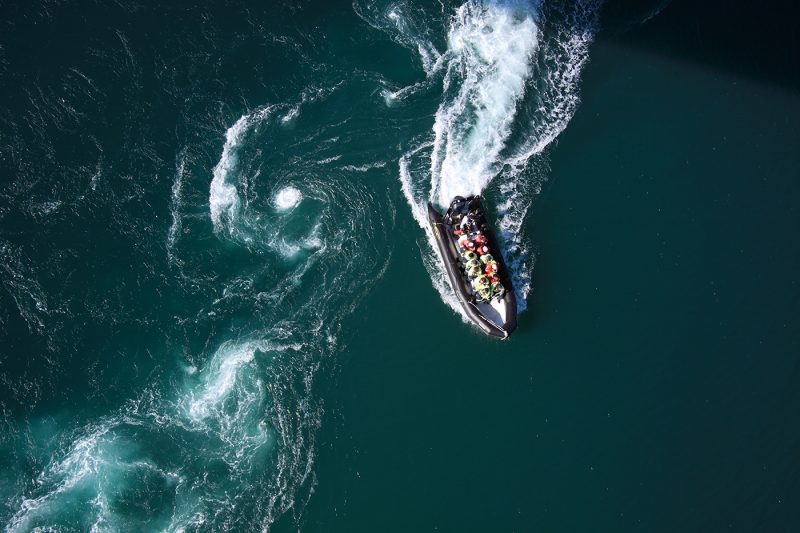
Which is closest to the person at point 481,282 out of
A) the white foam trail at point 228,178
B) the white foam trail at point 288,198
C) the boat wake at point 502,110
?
the boat wake at point 502,110

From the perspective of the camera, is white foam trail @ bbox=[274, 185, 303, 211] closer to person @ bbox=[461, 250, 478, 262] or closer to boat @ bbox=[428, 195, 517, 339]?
boat @ bbox=[428, 195, 517, 339]

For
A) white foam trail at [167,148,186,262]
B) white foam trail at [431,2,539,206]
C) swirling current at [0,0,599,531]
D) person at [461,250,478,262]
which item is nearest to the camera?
swirling current at [0,0,599,531]

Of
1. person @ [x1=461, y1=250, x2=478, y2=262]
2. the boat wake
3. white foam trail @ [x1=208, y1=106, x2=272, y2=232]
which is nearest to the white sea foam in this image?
the boat wake

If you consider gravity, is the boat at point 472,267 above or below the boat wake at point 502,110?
below

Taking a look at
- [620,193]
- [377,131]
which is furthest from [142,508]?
[620,193]

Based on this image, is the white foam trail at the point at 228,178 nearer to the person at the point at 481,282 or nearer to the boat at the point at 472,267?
the boat at the point at 472,267

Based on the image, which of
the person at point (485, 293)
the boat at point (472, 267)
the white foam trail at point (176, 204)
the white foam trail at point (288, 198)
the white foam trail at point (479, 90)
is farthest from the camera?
the white foam trail at point (479, 90)

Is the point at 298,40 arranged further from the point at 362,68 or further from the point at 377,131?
the point at 377,131
